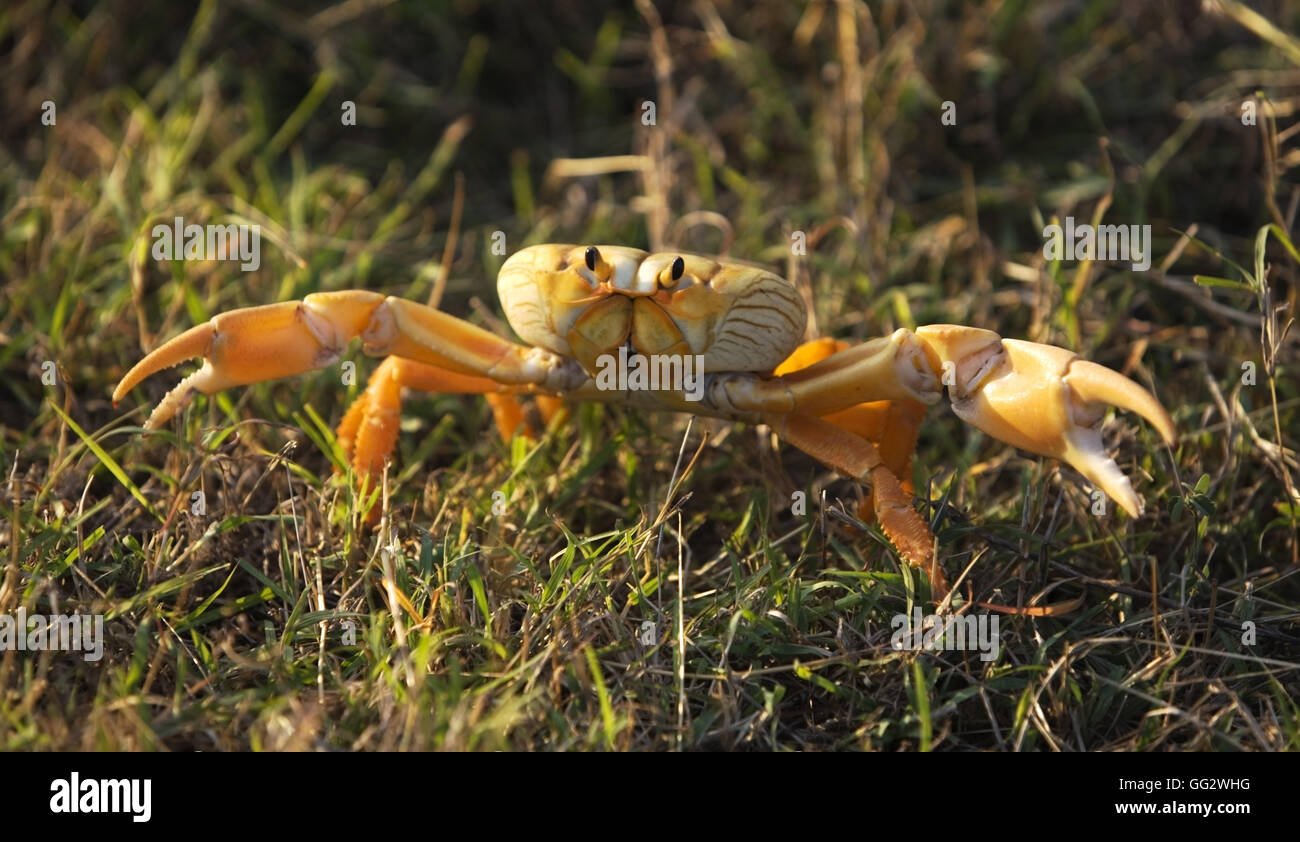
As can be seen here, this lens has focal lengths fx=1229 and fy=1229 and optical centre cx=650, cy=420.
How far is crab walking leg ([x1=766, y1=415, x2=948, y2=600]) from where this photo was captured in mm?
3188

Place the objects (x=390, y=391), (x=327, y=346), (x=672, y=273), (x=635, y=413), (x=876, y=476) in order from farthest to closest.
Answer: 1. (x=635, y=413)
2. (x=390, y=391)
3. (x=327, y=346)
4. (x=876, y=476)
5. (x=672, y=273)

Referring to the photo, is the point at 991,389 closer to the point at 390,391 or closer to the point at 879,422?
the point at 879,422

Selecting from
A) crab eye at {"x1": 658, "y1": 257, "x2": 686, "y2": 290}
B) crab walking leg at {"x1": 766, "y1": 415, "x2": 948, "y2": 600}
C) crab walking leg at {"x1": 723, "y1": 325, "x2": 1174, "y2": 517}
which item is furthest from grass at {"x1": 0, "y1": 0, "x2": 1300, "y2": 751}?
crab eye at {"x1": 658, "y1": 257, "x2": 686, "y2": 290}

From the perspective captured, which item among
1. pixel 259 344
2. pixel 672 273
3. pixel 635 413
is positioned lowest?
pixel 635 413

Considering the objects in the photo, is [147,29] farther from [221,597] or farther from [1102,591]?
[1102,591]

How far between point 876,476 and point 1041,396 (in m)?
0.49

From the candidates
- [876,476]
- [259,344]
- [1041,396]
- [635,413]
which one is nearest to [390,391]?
[259,344]

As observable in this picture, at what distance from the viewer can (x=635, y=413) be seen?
4070 mm

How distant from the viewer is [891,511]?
323 cm

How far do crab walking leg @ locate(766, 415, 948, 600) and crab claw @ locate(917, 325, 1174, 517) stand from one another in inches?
10.8

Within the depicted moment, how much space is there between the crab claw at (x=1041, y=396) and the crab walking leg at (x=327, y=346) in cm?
105
